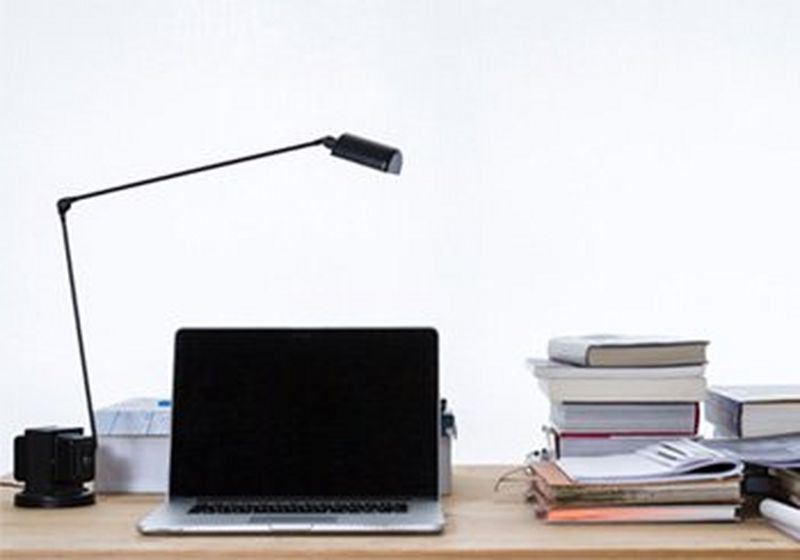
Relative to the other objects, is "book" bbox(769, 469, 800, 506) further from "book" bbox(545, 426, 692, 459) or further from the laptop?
the laptop

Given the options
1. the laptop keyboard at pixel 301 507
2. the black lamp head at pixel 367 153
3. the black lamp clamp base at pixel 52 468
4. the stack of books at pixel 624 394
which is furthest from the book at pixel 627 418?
the black lamp clamp base at pixel 52 468

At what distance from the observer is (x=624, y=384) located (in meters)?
1.65

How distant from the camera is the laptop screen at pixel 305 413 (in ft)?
5.15

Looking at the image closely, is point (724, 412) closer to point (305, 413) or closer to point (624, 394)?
point (624, 394)

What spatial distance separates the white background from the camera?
2133 mm

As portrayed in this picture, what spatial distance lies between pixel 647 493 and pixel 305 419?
1.56 ft

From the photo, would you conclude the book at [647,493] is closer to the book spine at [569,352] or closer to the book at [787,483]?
the book at [787,483]

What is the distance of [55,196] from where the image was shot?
7.00ft

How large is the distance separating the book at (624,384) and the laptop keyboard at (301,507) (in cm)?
30

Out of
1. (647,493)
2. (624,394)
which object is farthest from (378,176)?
(647,493)

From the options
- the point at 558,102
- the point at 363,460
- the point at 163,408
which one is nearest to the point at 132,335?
the point at 163,408

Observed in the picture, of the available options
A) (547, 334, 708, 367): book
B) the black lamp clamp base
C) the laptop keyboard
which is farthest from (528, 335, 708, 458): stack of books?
the black lamp clamp base

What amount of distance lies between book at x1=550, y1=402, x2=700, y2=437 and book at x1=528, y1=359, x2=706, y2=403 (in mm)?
11

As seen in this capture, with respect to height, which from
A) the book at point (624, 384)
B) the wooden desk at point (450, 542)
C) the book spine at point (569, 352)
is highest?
the book spine at point (569, 352)
